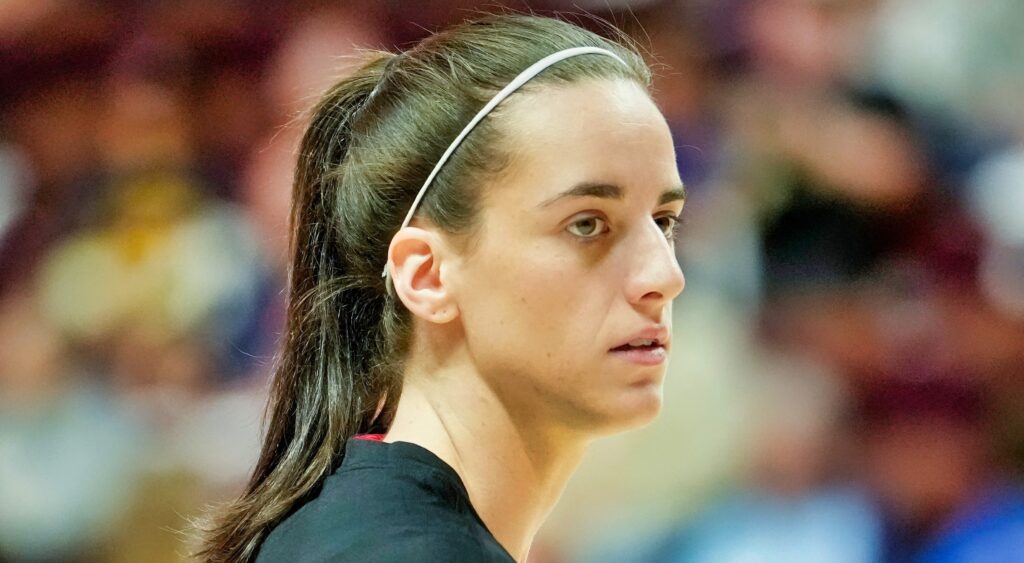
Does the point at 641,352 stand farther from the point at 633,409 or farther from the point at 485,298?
the point at 485,298

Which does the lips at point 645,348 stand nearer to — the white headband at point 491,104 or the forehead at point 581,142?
the forehead at point 581,142

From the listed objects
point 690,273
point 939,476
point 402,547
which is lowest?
point 402,547

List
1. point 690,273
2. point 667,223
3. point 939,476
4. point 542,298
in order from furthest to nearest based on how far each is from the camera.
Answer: point 690,273, point 939,476, point 667,223, point 542,298

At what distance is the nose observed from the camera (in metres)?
1.51

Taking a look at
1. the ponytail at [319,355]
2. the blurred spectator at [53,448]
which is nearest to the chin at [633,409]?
the ponytail at [319,355]

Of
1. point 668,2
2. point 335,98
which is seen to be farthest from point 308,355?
point 668,2

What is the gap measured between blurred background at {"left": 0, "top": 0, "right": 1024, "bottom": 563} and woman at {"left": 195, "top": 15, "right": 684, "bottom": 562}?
106 centimetres

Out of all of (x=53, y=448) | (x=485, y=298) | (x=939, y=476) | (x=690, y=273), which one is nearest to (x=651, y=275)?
(x=485, y=298)

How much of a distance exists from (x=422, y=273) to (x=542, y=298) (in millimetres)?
166

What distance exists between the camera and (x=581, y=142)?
59.8 inches

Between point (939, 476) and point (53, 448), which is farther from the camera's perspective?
point (53, 448)

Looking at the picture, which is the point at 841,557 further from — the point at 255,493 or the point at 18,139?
the point at 18,139

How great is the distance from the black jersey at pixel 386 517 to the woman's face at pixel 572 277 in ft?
0.53

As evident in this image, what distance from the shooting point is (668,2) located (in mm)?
3023
